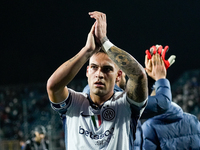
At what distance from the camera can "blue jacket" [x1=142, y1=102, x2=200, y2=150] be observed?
3.12m

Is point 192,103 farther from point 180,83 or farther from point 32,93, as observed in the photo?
point 32,93

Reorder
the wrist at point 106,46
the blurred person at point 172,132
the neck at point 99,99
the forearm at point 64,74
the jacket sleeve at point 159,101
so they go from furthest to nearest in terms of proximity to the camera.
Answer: the blurred person at point 172,132 < the jacket sleeve at point 159,101 < the neck at point 99,99 < the wrist at point 106,46 < the forearm at point 64,74

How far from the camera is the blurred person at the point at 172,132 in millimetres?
3121

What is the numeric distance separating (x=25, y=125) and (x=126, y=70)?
11.7 meters

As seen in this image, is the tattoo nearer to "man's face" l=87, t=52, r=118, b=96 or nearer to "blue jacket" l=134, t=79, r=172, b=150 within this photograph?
"man's face" l=87, t=52, r=118, b=96

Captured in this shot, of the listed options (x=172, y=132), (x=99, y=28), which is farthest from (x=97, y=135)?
(x=172, y=132)

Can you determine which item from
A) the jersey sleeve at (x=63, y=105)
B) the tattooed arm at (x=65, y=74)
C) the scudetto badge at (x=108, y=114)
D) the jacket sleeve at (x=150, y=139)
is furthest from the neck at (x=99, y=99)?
the jacket sleeve at (x=150, y=139)

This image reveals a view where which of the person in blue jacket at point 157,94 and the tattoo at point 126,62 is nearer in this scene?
the tattoo at point 126,62

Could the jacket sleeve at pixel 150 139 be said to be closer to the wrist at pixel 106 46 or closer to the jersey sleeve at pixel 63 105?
the jersey sleeve at pixel 63 105

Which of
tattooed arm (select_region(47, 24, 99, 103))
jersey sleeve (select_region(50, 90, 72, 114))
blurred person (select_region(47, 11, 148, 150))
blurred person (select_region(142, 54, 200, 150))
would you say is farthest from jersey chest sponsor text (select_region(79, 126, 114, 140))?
blurred person (select_region(142, 54, 200, 150))

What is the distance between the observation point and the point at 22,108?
44.8ft

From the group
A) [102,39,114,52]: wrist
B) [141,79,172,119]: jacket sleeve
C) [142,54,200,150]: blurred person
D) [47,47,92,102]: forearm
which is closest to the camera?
[47,47,92,102]: forearm

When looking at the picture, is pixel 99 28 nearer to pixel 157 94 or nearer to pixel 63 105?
pixel 63 105

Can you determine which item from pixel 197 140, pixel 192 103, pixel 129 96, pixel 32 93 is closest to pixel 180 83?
pixel 192 103
